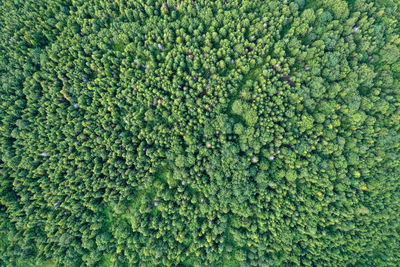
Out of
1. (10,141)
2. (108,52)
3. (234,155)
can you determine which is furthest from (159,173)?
(10,141)

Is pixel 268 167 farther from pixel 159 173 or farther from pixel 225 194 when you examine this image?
pixel 159 173

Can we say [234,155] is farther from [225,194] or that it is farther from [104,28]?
[104,28]

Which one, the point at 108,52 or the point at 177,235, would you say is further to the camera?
the point at 108,52

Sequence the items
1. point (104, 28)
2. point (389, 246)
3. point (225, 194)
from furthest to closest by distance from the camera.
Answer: point (104, 28), point (389, 246), point (225, 194)

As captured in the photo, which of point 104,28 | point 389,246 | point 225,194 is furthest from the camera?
point 104,28

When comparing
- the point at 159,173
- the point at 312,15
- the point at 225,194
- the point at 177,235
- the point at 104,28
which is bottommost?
the point at 177,235

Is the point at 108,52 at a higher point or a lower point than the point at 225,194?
higher
